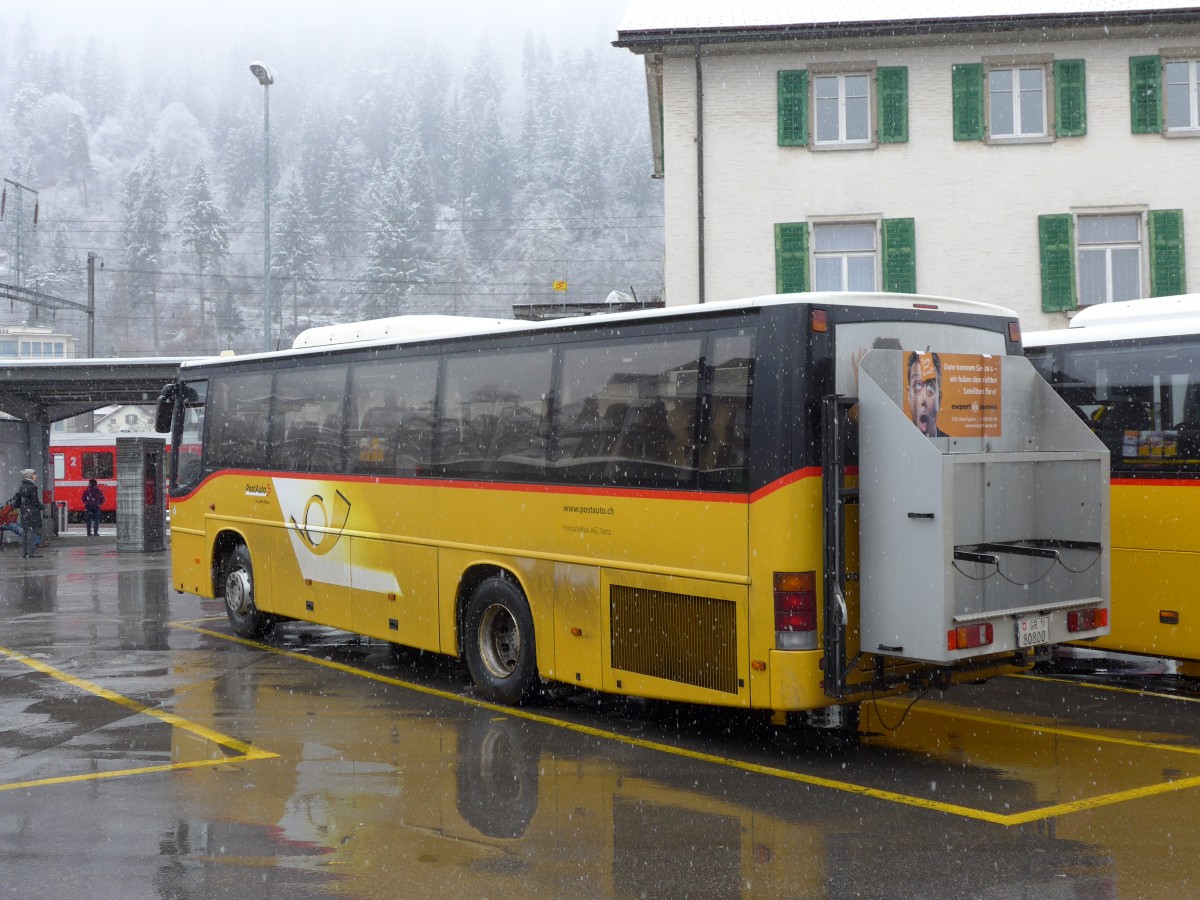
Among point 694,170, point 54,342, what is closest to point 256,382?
point 694,170

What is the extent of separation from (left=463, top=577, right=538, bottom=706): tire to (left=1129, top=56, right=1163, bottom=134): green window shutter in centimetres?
1832

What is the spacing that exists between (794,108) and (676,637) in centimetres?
1765

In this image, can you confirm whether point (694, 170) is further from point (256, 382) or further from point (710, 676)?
point (710, 676)

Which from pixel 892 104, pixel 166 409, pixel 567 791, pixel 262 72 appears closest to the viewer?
pixel 567 791

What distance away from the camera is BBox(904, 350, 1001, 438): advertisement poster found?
8117 millimetres

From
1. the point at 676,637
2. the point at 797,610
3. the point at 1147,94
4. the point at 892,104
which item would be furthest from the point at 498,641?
the point at 1147,94

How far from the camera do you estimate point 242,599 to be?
14.4 meters

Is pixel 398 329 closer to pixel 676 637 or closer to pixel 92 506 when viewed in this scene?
pixel 676 637

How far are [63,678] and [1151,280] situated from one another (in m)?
19.3

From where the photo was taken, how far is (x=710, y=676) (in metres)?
8.42

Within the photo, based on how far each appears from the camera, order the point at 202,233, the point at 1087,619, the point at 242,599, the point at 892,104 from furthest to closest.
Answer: the point at 202,233 < the point at 892,104 < the point at 242,599 < the point at 1087,619

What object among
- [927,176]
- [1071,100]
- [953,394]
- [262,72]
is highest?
[262,72]

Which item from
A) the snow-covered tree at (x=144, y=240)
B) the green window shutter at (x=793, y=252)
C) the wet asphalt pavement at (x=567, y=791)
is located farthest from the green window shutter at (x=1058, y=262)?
the snow-covered tree at (x=144, y=240)

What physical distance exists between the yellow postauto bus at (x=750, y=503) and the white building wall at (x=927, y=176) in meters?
14.1
